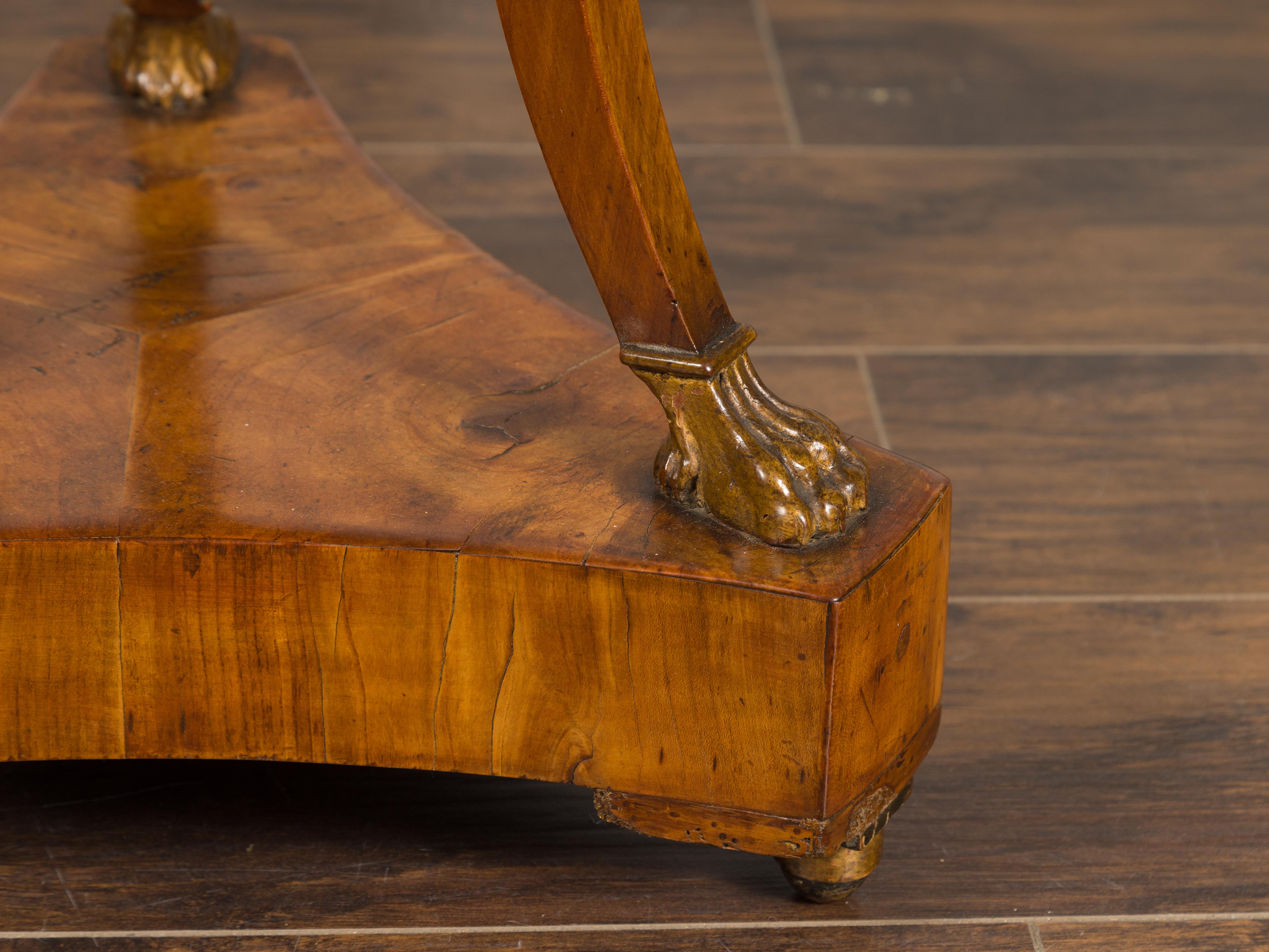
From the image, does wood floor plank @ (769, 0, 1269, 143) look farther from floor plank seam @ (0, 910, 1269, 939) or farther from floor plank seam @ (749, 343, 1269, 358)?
floor plank seam @ (0, 910, 1269, 939)

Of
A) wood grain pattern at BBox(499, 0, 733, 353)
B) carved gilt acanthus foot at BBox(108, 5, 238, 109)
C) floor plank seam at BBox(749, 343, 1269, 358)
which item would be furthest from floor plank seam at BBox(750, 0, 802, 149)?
wood grain pattern at BBox(499, 0, 733, 353)

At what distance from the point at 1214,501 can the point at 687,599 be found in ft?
1.76

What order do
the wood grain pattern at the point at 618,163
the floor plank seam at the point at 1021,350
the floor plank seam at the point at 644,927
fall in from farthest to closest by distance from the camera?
A: the floor plank seam at the point at 1021,350 → the floor plank seam at the point at 644,927 → the wood grain pattern at the point at 618,163

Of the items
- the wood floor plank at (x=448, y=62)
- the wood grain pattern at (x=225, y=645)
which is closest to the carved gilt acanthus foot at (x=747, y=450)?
the wood grain pattern at (x=225, y=645)

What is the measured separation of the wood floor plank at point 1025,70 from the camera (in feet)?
5.13

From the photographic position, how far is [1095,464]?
1.09 meters

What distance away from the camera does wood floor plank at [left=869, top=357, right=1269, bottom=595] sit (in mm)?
991

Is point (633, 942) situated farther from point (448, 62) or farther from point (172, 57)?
point (448, 62)

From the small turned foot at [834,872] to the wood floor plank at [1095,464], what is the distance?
0.89ft

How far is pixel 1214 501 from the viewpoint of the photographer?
41.5 inches

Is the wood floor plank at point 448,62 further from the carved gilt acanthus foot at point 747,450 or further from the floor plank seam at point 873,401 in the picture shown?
the carved gilt acanthus foot at point 747,450

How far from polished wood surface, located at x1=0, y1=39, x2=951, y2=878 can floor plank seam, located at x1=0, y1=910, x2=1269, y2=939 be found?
5 cm

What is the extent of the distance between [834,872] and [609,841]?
11 centimetres

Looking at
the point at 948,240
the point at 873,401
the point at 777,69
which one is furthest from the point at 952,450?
the point at 777,69
